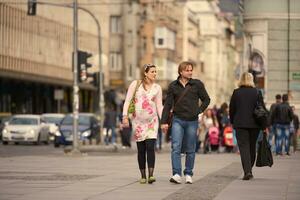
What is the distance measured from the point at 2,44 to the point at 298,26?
45.9 m

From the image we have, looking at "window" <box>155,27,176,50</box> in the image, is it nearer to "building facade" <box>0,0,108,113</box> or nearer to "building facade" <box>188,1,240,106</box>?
"building facade" <box>0,0,108,113</box>

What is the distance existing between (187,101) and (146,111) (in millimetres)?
715

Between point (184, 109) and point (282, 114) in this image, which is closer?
point (184, 109)

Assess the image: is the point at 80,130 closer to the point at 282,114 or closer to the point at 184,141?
the point at 282,114

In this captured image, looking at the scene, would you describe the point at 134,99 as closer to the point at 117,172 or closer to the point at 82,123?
the point at 117,172

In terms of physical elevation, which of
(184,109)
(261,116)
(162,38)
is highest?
(162,38)

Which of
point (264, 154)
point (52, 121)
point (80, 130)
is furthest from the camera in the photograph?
point (52, 121)

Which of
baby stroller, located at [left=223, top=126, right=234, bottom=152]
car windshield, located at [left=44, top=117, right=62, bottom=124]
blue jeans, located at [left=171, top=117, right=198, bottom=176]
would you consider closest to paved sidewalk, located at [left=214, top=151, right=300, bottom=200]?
blue jeans, located at [left=171, top=117, right=198, bottom=176]

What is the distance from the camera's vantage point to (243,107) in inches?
823

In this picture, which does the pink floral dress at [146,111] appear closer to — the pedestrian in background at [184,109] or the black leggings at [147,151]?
the black leggings at [147,151]

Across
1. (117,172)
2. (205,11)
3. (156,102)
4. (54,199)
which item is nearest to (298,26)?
(117,172)

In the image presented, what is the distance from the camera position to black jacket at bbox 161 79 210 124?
19.3 meters

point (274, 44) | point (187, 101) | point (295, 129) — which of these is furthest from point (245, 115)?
point (274, 44)

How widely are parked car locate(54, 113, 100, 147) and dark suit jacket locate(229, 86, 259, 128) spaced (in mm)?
26790
